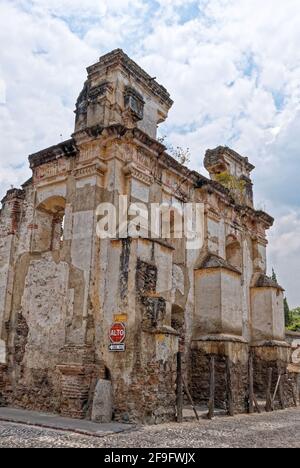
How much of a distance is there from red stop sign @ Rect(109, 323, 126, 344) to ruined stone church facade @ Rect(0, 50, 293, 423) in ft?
0.36

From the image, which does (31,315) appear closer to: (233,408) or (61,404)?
(61,404)

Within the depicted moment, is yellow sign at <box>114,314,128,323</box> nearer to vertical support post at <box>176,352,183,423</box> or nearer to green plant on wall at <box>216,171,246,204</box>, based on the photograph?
vertical support post at <box>176,352,183,423</box>

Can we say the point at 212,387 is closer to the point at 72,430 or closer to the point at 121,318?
the point at 121,318

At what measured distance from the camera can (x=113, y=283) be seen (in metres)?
10.7

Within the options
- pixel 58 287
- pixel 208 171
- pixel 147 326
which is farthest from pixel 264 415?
pixel 208 171

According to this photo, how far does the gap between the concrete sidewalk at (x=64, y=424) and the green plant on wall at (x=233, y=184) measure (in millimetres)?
10102

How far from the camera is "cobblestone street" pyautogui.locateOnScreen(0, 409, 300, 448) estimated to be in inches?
302

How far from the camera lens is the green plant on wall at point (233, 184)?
17.5m

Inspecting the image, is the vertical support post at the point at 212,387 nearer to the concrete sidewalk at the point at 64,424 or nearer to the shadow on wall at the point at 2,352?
the concrete sidewalk at the point at 64,424

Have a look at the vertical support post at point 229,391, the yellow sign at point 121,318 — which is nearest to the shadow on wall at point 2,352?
the yellow sign at point 121,318

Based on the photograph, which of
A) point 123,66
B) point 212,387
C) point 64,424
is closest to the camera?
point 64,424

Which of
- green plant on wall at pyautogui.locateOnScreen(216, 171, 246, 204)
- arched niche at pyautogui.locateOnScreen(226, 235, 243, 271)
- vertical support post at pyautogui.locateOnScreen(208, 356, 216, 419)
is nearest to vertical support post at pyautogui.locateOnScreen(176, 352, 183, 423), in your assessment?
vertical support post at pyautogui.locateOnScreen(208, 356, 216, 419)

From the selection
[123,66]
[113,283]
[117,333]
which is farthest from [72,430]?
[123,66]

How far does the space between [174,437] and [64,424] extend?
7.15 ft
